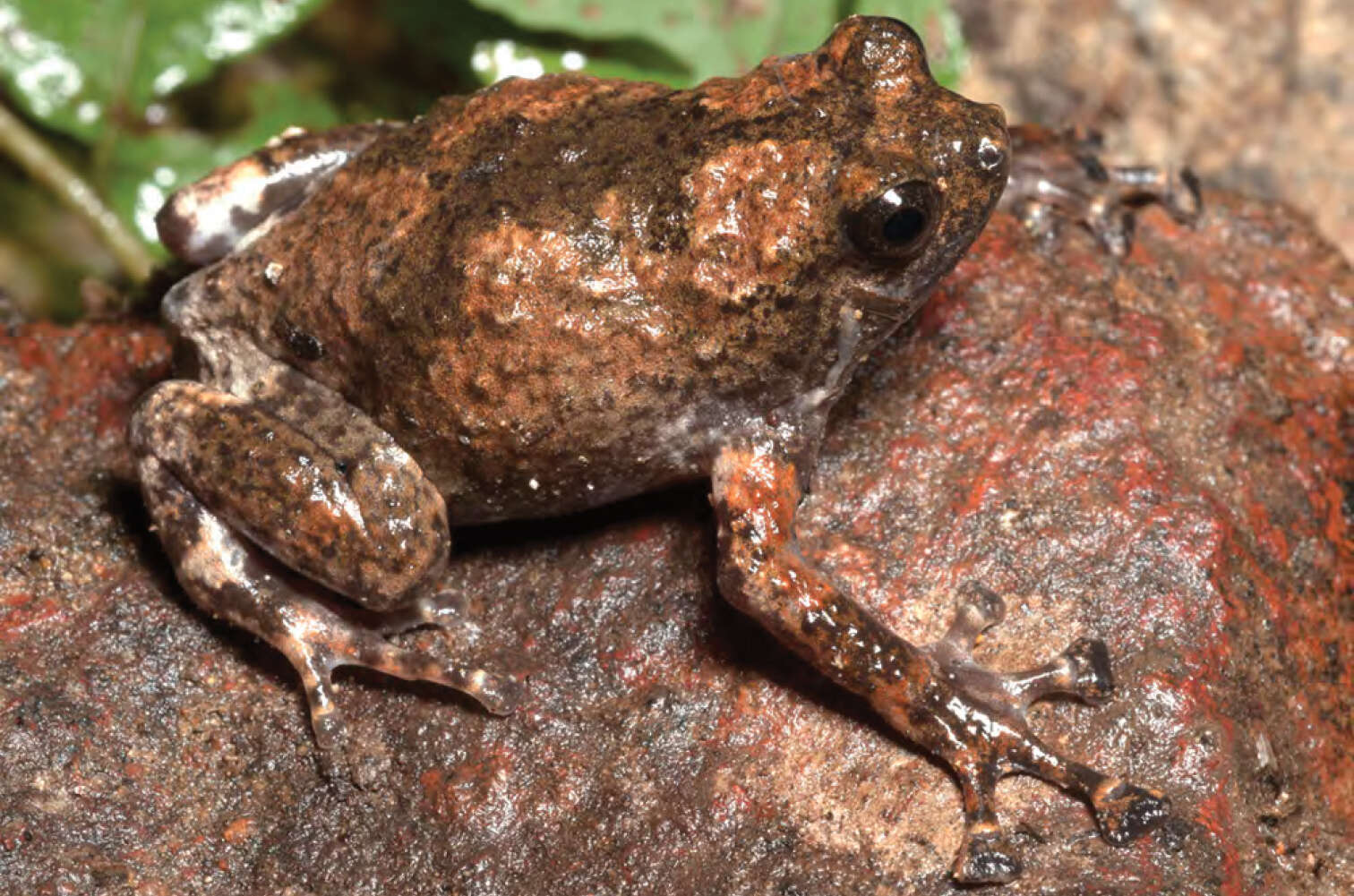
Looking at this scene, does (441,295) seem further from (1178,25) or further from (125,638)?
(1178,25)

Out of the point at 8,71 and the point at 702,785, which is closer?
the point at 702,785

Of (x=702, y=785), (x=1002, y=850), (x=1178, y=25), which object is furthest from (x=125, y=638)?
(x=1178, y=25)

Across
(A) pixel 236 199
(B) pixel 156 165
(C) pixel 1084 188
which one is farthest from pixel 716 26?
(B) pixel 156 165

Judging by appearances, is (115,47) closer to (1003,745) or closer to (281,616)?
(281,616)

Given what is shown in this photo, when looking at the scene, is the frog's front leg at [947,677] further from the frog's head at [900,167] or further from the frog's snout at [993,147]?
the frog's snout at [993,147]

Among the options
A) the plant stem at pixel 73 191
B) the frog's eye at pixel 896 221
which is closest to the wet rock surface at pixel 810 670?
the frog's eye at pixel 896 221

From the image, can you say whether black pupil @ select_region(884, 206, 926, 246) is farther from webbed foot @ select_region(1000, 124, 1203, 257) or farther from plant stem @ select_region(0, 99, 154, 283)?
plant stem @ select_region(0, 99, 154, 283)
